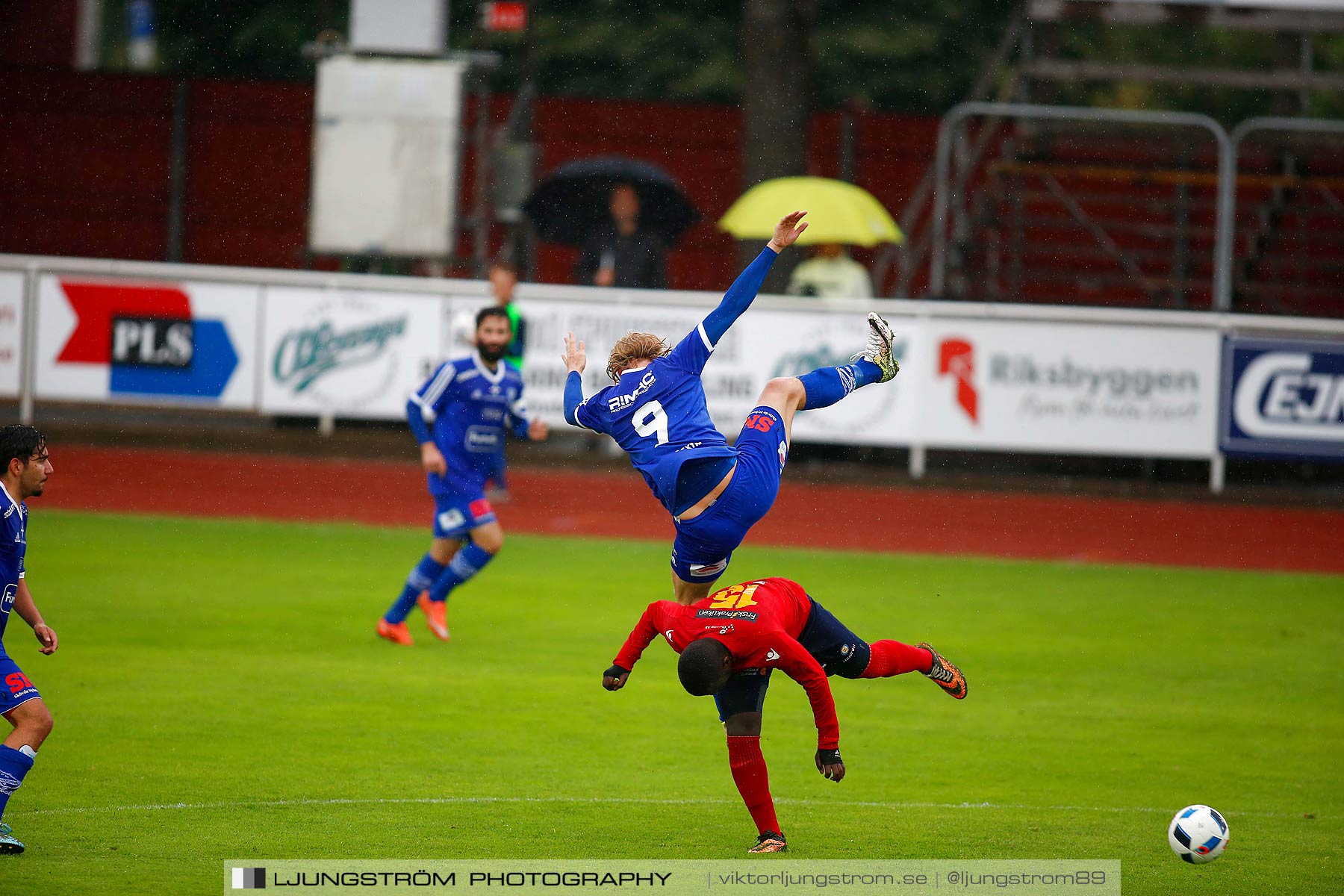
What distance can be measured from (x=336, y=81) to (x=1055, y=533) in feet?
38.6

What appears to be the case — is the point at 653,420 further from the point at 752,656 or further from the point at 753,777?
the point at 753,777

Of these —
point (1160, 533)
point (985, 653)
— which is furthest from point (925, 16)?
point (985, 653)

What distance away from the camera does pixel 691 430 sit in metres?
7.75

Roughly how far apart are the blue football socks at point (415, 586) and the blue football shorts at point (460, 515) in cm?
23

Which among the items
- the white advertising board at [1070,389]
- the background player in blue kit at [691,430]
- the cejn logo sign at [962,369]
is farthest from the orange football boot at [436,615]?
the cejn logo sign at [962,369]

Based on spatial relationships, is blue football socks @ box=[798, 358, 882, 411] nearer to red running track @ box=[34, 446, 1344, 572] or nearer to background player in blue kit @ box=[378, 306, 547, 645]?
background player in blue kit @ box=[378, 306, 547, 645]

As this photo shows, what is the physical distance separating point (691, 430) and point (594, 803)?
1866 millimetres

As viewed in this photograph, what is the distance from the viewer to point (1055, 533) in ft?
56.9

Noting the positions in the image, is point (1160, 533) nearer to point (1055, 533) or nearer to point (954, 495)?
point (1055, 533)

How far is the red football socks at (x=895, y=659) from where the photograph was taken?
24.3 feet

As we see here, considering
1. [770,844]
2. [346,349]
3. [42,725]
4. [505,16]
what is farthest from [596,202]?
[42,725]

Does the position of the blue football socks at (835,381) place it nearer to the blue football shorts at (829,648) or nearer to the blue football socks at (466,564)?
the blue football shorts at (829,648)

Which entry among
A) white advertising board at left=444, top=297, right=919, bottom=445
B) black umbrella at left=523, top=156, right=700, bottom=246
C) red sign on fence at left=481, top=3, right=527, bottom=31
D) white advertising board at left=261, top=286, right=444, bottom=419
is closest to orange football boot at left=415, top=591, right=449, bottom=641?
white advertising board at left=444, top=297, right=919, bottom=445

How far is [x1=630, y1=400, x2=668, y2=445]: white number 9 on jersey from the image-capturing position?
775 centimetres
